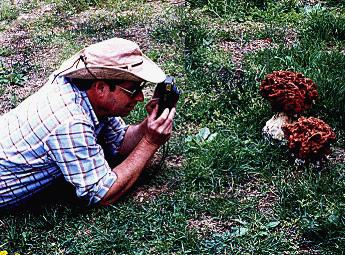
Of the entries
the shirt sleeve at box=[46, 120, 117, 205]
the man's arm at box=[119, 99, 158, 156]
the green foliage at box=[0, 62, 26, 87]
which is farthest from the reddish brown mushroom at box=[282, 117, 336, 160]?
the green foliage at box=[0, 62, 26, 87]

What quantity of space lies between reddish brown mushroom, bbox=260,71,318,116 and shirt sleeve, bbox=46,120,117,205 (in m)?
1.58

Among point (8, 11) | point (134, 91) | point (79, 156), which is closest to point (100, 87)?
point (134, 91)

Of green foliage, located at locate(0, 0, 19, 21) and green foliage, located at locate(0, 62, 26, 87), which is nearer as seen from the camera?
green foliage, located at locate(0, 62, 26, 87)

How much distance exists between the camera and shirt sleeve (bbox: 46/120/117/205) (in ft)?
13.3

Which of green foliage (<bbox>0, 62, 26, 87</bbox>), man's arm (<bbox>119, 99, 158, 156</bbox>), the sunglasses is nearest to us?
the sunglasses

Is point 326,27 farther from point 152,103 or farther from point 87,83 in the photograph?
Result: point 87,83

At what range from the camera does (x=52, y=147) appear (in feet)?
13.4

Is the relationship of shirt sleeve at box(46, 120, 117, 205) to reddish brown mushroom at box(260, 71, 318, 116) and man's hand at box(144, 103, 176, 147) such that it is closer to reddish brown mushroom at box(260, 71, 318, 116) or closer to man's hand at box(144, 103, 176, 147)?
man's hand at box(144, 103, 176, 147)

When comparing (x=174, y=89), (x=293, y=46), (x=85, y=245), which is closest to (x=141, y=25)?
(x=293, y=46)

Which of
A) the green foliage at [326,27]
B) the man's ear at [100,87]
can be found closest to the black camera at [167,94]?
the man's ear at [100,87]

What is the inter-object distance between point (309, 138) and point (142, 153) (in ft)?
4.16

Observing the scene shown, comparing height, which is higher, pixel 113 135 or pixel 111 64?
pixel 111 64

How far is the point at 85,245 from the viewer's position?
13.4 feet

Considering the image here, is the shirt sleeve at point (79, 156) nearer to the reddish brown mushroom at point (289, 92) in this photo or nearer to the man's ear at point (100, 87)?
the man's ear at point (100, 87)
